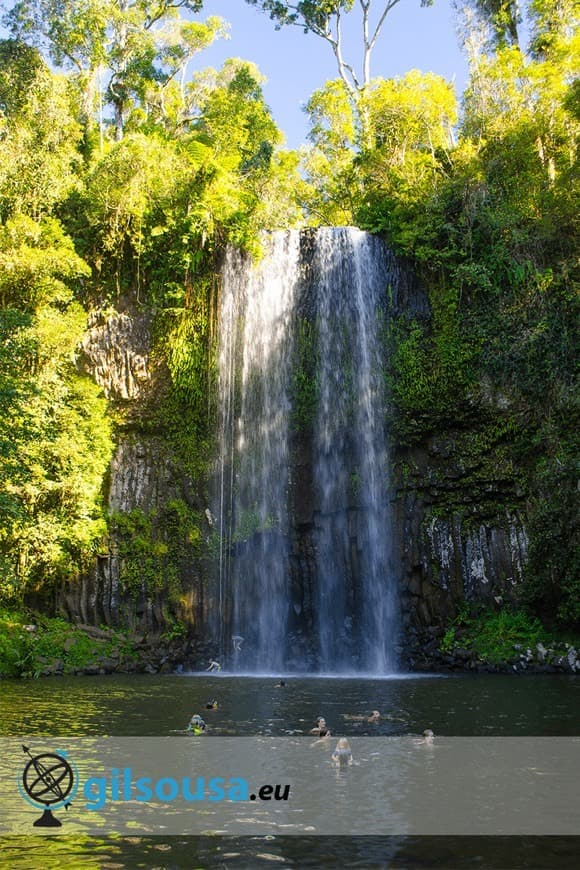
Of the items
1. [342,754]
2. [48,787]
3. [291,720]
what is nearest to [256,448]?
[291,720]

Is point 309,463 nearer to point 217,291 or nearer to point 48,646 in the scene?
point 217,291

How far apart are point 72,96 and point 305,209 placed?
11731 millimetres

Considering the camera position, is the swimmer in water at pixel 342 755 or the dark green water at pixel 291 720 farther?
the swimmer in water at pixel 342 755

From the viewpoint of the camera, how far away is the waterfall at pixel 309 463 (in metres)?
20.2

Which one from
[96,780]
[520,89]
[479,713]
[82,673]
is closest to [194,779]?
[96,780]

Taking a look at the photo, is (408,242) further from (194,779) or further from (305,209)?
(194,779)

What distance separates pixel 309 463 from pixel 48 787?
1491 cm

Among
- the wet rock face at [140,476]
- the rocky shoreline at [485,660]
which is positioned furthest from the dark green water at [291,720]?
the wet rock face at [140,476]

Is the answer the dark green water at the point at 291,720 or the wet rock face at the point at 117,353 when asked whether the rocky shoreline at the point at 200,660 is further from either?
the wet rock face at the point at 117,353

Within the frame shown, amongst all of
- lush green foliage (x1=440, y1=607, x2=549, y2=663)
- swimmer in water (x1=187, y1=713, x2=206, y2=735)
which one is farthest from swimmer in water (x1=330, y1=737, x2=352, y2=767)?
lush green foliage (x1=440, y1=607, x2=549, y2=663)
